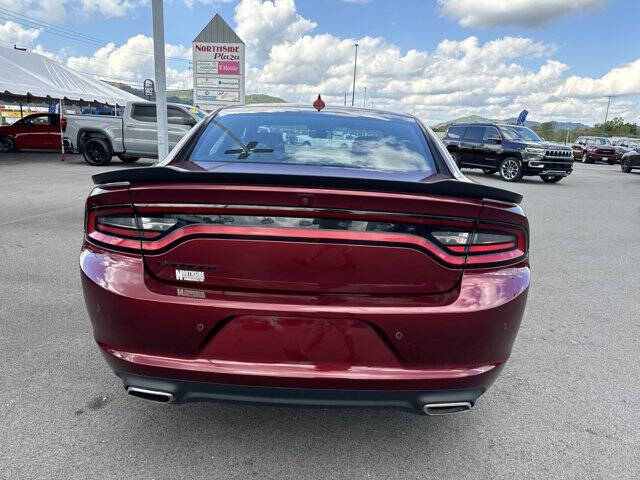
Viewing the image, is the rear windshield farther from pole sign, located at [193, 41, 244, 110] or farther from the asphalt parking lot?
pole sign, located at [193, 41, 244, 110]

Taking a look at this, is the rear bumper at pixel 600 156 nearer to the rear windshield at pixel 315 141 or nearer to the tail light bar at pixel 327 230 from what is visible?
the rear windshield at pixel 315 141

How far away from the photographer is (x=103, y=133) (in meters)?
16.0

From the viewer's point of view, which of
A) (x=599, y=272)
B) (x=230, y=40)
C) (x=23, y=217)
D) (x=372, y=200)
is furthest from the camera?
(x=230, y=40)

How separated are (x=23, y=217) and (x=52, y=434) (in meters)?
6.24

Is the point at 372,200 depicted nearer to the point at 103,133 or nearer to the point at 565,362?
the point at 565,362

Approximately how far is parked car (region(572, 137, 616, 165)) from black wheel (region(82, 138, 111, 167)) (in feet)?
→ 95.8

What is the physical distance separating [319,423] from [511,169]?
613 inches

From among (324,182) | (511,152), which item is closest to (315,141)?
(324,182)

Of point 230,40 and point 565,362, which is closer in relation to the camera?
point 565,362

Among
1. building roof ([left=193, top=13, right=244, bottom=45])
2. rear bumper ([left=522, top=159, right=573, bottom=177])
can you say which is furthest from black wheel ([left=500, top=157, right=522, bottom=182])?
building roof ([left=193, top=13, right=244, bottom=45])

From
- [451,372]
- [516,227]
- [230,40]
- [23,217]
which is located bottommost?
[23,217]

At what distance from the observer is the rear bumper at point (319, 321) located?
72.9 inches

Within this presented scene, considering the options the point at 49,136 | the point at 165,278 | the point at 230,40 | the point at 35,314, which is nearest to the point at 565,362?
the point at 165,278

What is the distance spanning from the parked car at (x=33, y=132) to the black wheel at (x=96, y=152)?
6.39 meters
